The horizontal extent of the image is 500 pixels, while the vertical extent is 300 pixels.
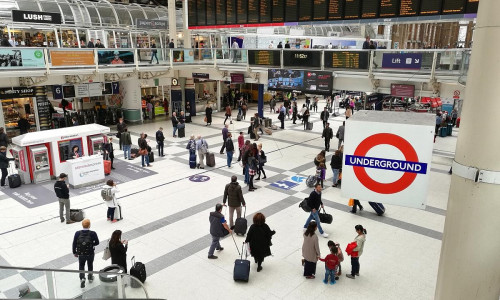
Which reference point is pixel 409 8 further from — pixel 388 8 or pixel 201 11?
pixel 201 11

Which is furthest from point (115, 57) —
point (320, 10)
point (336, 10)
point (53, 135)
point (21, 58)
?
point (336, 10)

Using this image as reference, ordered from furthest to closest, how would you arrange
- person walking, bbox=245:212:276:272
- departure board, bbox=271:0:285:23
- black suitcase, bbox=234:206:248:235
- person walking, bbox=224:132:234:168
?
departure board, bbox=271:0:285:23 < person walking, bbox=224:132:234:168 < black suitcase, bbox=234:206:248:235 < person walking, bbox=245:212:276:272

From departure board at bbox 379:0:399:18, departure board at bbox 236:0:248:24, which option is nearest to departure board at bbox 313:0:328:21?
departure board at bbox 379:0:399:18

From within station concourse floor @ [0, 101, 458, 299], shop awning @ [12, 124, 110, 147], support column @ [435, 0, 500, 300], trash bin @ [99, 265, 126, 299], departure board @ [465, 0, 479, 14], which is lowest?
station concourse floor @ [0, 101, 458, 299]

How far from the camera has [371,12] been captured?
52.9 ft

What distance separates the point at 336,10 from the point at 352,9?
77cm

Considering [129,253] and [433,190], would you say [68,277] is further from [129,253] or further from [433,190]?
[433,190]

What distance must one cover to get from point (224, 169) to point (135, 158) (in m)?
4.56

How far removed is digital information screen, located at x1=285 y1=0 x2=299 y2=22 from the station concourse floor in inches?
302

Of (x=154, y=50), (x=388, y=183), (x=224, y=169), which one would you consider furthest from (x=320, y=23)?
(x=388, y=183)

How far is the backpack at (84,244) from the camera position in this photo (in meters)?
7.82

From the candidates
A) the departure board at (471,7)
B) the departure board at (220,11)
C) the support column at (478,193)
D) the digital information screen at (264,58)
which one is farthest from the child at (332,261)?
the departure board at (220,11)

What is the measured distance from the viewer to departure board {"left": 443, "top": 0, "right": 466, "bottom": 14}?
14023mm

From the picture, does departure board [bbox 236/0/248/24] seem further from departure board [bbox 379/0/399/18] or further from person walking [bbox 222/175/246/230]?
person walking [bbox 222/175/246/230]
